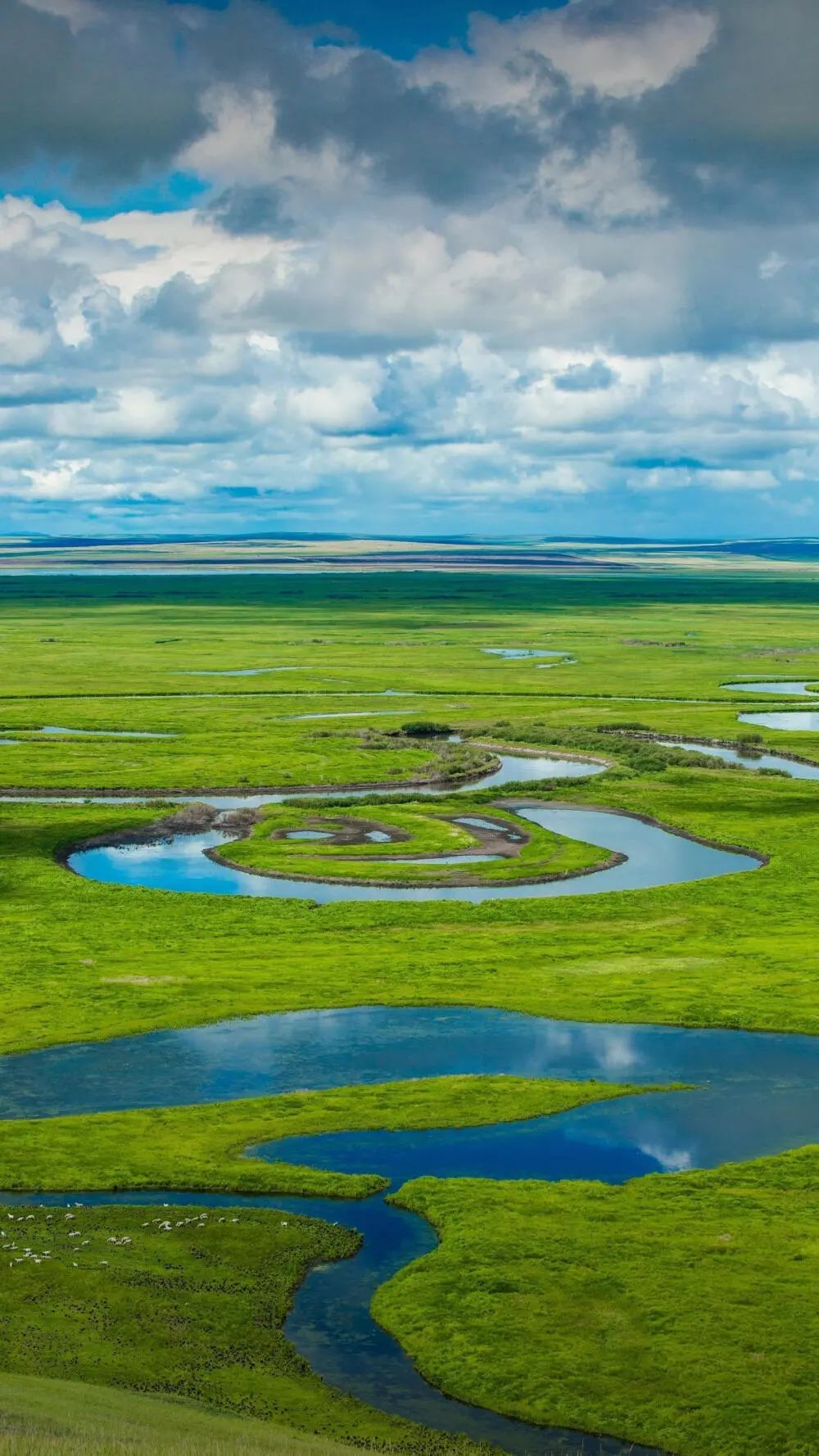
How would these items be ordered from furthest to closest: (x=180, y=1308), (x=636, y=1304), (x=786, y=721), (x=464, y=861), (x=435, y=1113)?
1. (x=786, y=721)
2. (x=464, y=861)
3. (x=435, y=1113)
4. (x=636, y=1304)
5. (x=180, y=1308)

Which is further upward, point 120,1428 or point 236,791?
point 236,791

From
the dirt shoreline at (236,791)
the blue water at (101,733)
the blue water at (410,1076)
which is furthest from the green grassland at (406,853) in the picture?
the blue water at (101,733)

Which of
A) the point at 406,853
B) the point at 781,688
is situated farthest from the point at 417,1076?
the point at 781,688

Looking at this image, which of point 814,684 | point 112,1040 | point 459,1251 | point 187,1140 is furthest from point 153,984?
point 814,684

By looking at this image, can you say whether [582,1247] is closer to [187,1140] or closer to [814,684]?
[187,1140]

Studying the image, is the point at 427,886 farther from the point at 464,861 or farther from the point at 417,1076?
the point at 417,1076

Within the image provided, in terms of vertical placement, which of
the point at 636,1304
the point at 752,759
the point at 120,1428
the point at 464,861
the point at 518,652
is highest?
the point at 518,652

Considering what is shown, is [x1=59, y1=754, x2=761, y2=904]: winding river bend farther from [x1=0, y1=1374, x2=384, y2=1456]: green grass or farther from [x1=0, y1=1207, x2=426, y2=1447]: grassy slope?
[x1=0, y1=1374, x2=384, y2=1456]: green grass
